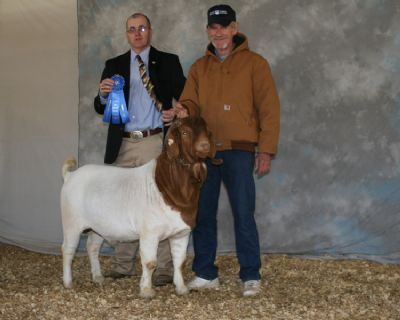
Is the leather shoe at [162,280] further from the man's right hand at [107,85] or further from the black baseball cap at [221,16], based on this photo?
the black baseball cap at [221,16]

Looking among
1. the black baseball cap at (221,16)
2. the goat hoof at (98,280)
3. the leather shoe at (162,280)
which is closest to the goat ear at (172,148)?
the black baseball cap at (221,16)

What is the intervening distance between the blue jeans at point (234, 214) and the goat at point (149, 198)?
0.24 metres

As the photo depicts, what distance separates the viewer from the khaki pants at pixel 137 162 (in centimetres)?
495

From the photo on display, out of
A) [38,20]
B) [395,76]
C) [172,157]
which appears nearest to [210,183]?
[172,157]

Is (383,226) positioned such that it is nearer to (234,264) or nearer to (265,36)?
(234,264)

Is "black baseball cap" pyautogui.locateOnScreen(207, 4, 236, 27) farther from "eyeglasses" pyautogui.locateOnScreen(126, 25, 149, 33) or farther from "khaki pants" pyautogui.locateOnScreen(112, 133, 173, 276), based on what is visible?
"khaki pants" pyautogui.locateOnScreen(112, 133, 173, 276)

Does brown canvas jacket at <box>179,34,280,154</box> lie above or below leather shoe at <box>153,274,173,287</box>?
above

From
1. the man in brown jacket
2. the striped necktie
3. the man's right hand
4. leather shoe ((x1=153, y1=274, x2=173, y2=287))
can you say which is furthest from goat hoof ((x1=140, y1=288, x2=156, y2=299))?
the man's right hand

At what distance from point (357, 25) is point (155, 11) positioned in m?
1.96

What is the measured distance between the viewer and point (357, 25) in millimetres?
5859

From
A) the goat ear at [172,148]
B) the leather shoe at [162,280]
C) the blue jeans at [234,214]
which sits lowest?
the leather shoe at [162,280]

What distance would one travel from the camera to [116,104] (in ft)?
15.4

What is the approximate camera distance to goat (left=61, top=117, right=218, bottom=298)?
4.20 meters

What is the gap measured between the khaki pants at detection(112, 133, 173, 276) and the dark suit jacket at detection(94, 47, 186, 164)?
0.09 m
